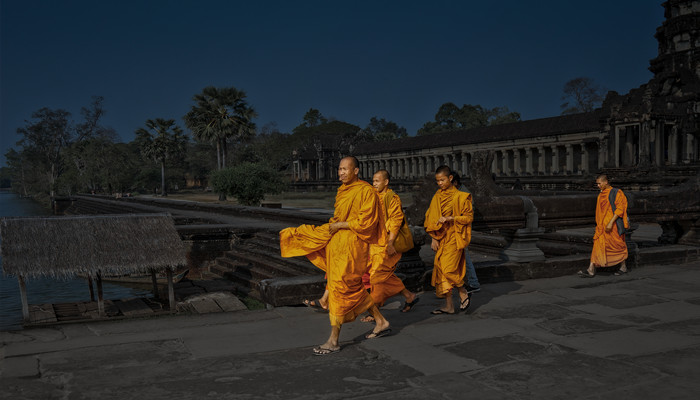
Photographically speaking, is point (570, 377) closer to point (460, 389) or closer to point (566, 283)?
point (460, 389)

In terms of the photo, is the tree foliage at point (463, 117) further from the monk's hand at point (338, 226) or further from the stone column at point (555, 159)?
the monk's hand at point (338, 226)

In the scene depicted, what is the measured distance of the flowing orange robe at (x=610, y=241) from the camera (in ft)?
24.6

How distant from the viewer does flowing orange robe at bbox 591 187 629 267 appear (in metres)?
7.48

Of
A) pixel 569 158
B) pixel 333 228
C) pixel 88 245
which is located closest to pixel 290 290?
pixel 333 228

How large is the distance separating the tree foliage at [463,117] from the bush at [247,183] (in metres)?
55.2

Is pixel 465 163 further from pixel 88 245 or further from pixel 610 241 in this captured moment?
pixel 88 245

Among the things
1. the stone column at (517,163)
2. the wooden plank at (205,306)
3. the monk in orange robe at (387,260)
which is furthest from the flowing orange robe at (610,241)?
the stone column at (517,163)

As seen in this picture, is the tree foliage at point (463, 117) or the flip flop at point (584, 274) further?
the tree foliage at point (463, 117)

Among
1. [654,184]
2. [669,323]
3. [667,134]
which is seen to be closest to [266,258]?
[669,323]

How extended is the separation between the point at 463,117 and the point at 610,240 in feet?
268

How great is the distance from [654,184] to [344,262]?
22.2 metres

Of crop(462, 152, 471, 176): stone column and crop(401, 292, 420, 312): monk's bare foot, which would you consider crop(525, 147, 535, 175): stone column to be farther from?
crop(401, 292, 420, 312): monk's bare foot

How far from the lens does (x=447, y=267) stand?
220 inches

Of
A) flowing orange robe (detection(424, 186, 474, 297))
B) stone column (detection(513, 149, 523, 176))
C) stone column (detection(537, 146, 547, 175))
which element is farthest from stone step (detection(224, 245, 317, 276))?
stone column (detection(513, 149, 523, 176))
